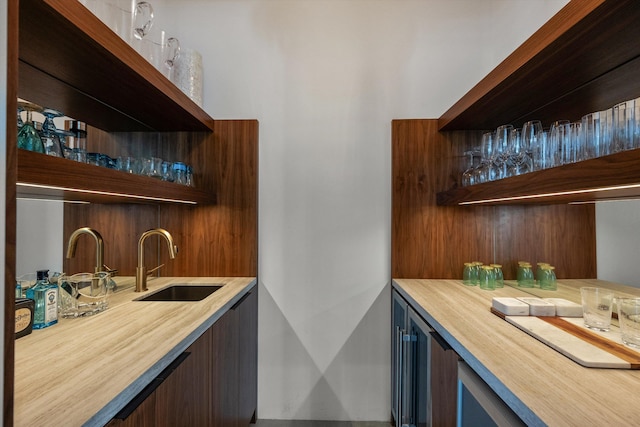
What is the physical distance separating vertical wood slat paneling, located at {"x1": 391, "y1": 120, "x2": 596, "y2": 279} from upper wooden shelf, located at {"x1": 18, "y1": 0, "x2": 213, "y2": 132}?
4.25 feet

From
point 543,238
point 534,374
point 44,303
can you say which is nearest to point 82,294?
point 44,303

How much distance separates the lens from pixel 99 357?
3.03 feet

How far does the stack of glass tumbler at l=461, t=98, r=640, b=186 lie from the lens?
97 centimetres

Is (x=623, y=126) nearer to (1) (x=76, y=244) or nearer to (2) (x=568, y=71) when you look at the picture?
(2) (x=568, y=71)

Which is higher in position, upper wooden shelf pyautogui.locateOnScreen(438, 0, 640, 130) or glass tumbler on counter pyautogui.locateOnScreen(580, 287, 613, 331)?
upper wooden shelf pyautogui.locateOnScreen(438, 0, 640, 130)

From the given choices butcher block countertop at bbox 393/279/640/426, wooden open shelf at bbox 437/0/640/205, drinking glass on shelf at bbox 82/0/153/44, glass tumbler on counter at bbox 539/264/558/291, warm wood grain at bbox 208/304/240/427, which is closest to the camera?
butcher block countertop at bbox 393/279/640/426

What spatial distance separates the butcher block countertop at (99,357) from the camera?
68 cm

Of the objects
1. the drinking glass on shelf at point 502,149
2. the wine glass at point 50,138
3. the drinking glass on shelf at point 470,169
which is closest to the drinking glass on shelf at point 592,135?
the drinking glass on shelf at point 502,149

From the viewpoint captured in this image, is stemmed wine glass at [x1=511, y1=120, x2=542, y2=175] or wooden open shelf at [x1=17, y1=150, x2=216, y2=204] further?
stemmed wine glass at [x1=511, y1=120, x2=542, y2=175]

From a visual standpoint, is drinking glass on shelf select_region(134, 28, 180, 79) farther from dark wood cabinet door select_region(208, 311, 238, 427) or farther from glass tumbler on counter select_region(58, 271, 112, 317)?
dark wood cabinet door select_region(208, 311, 238, 427)

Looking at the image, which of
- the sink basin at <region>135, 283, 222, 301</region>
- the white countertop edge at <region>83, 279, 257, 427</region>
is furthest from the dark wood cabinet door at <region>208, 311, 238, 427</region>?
→ the sink basin at <region>135, 283, 222, 301</region>

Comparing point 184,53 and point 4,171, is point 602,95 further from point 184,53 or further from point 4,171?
point 184,53

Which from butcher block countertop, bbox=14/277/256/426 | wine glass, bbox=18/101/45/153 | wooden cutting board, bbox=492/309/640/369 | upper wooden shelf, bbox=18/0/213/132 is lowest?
butcher block countertop, bbox=14/277/256/426

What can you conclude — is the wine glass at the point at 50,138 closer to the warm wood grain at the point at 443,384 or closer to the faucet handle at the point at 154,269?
the faucet handle at the point at 154,269
